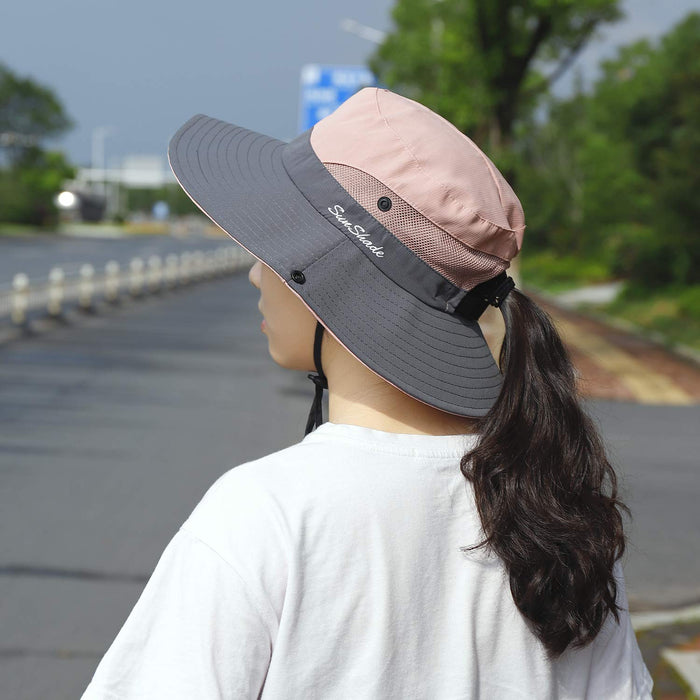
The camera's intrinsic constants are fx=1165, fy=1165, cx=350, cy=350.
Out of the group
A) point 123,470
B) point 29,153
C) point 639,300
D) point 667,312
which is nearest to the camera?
point 123,470

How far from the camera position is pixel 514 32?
1728 cm

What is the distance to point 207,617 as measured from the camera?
1267 millimetres

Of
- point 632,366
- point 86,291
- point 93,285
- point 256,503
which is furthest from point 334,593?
point 93,285

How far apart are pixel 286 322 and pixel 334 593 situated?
0.39 metres

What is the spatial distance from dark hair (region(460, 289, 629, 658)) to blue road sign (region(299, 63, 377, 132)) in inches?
635

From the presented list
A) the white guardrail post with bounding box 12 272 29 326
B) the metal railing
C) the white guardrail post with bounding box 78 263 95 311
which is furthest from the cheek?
the white guardrail post with bounding box 78 263 95 311

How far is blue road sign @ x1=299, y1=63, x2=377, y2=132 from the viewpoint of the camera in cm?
1742

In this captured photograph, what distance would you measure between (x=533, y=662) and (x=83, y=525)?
532 cm

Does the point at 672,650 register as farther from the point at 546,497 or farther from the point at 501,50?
the point at 501,50

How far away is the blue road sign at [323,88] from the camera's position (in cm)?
1742

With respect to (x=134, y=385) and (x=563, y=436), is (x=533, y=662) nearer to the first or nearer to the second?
(x=563, y=436)

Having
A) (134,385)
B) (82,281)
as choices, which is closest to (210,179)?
(134,385)

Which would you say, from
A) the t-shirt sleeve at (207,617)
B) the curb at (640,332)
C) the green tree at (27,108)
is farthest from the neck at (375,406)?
the green tree at (27,108)

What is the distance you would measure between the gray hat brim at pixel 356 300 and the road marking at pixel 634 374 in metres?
11.0
